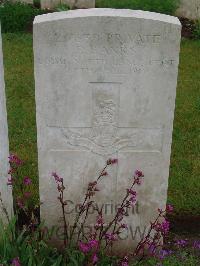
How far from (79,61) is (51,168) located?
0.82m

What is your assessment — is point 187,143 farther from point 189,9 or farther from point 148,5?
point 148,5

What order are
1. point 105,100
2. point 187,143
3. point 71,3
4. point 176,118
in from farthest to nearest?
point 71,3 < point 176,118 < point 187,143 < point 105,100

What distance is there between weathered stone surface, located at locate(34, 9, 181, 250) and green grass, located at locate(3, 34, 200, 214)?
0.99 meters

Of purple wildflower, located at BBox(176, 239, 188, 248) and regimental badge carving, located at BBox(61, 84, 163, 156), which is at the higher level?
regimental badge carving, located at BBox(61, 84, 163, 156)

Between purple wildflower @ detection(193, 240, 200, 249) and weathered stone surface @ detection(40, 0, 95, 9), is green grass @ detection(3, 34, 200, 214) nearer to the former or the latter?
purple wildflower @ detection(193, 240, 200, 249)

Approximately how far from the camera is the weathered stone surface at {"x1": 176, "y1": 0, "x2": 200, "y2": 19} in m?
9.40

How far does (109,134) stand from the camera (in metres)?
3.48

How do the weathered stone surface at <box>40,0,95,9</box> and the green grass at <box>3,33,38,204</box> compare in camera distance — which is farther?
the weathered stone surface at <box>40,0,95,9</box>

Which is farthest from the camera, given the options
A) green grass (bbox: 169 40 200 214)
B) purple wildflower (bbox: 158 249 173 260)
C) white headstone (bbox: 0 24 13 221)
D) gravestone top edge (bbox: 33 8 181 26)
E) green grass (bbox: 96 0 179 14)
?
green grass (bbox: 96 0 179 14)

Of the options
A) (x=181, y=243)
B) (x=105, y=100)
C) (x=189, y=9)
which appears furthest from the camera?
(x=189, y=9)

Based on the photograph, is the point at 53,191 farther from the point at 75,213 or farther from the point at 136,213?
the point at 136,213

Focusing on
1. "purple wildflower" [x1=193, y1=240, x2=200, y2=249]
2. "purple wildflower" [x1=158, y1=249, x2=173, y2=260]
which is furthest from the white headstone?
"purple wildflower" [x1=193, y1=240, x2=200, y2=249]

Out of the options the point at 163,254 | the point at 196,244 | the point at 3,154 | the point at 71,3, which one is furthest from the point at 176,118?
the point at 71,3

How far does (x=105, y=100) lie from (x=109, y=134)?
9.8 inches
